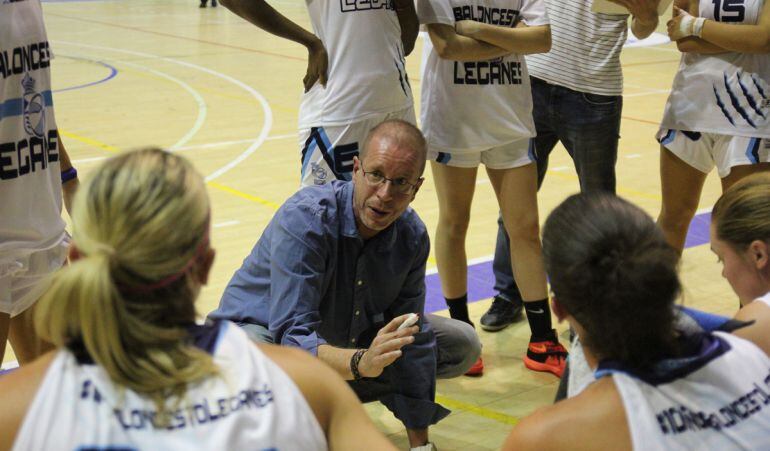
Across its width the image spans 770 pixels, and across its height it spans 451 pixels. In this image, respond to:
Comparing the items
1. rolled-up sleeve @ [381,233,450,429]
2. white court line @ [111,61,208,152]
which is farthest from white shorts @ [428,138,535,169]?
white court line @ [111,61,208,152]

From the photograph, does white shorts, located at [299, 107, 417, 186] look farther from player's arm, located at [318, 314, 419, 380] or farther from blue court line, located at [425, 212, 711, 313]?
blue court line, located at [425, 212, 711, 313]

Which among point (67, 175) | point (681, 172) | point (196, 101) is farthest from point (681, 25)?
point (196, 101)

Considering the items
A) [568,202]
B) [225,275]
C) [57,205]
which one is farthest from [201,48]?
[568,202]

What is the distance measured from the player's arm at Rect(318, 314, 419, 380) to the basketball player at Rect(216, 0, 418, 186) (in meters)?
1.05

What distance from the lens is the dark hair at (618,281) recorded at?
1.80m

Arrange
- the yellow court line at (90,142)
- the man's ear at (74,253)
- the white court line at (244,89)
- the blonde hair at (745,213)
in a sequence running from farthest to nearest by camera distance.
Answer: the yellow court line at (90,142), the white court line at (244,89), the blonde hair at (745,213), the man's ear at (74,253)

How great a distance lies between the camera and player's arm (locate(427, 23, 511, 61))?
Result: 155 inches

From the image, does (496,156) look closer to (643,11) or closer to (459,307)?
(459,307)

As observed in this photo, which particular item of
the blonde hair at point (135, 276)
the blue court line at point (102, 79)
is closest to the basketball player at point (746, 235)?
the blonde hair at point (135, 276)

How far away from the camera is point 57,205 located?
9.70ft

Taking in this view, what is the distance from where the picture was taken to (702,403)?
5.77 feet

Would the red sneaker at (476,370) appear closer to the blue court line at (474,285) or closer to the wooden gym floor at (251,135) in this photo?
the wooden gym floor at (251,135)

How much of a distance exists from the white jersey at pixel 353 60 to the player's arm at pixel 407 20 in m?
0.08

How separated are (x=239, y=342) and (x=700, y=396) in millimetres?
806
